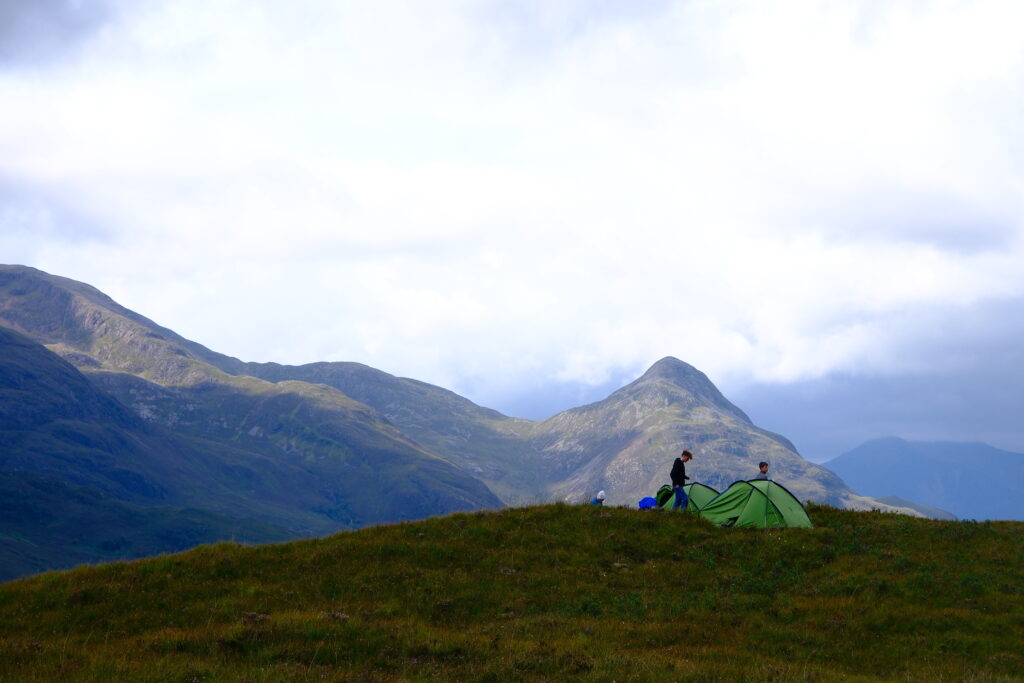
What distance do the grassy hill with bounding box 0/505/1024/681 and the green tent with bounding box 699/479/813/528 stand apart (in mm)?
1877

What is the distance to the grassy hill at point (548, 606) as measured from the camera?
68.7 feet

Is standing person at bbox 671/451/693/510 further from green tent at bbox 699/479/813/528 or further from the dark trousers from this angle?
green tent at bbox 699/479/813/528

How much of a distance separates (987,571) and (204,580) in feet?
95.5

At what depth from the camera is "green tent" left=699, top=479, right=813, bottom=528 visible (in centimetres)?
3653

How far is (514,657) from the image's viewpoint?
2125 centimetres

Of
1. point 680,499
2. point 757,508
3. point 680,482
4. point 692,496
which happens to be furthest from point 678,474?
point 757,508

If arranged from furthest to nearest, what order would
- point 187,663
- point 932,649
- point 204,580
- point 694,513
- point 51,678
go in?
point 694,513 < point 204,580 < point 932,649 < point 187,663 < point 51,678

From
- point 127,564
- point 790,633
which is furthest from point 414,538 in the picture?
point 790,633

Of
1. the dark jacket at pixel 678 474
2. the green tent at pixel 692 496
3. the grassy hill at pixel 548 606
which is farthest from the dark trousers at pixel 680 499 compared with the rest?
the grassy hill at pixel 548 606

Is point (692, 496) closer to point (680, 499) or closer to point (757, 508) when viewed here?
point (680, 499)

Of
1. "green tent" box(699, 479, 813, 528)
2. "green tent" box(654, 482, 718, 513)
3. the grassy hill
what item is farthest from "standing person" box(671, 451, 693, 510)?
the grassy hill

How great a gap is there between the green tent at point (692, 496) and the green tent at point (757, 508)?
1.35m

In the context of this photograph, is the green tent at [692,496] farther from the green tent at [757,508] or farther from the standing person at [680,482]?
the green tent at [757,508]

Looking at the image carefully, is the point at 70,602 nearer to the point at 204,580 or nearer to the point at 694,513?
the point at 204,580
